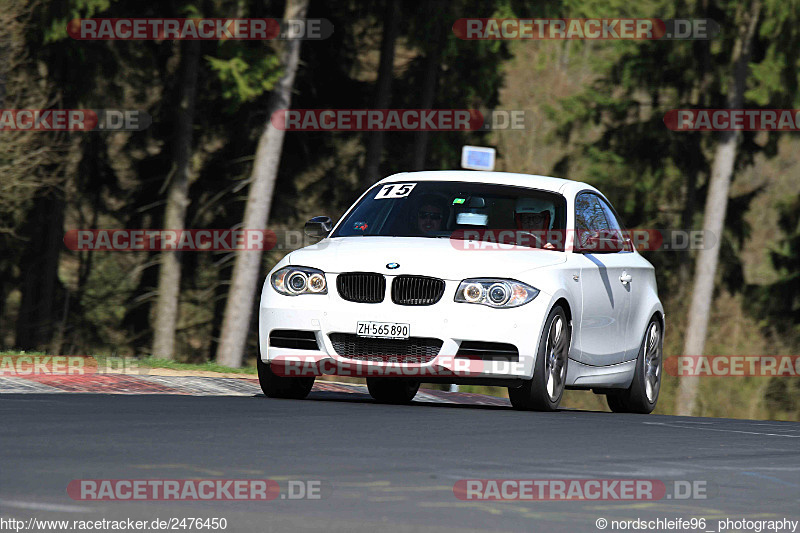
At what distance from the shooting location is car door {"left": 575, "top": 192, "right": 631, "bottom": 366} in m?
12.4

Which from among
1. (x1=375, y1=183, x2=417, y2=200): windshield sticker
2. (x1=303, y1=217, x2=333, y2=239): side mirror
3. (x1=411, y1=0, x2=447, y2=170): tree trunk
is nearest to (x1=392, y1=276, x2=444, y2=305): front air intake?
(x1=303, y1=217, x2=333, y2=239): side mirror

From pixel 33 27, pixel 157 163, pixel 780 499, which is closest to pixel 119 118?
pixel 157 163

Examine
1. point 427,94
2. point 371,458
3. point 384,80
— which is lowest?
point 371,458

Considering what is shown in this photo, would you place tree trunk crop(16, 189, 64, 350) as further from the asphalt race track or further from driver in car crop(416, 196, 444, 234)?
the asphalt race track

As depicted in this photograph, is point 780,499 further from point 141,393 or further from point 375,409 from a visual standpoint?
point 141,393

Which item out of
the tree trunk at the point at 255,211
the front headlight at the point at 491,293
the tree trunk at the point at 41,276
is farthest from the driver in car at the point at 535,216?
the tree trunk at the point at 41,276

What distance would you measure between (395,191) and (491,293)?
1998 mm

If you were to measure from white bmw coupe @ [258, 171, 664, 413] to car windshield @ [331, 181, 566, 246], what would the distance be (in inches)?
0.4

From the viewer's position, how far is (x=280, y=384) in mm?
12008

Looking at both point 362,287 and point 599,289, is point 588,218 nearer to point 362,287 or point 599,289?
point 599,289

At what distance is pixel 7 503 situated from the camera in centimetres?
601

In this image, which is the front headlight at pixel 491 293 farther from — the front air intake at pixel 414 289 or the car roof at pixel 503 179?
the car roof at pixel 503 179

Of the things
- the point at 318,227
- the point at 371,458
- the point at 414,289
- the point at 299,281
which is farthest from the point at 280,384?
the point at 371,458

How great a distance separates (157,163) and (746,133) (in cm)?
1355
